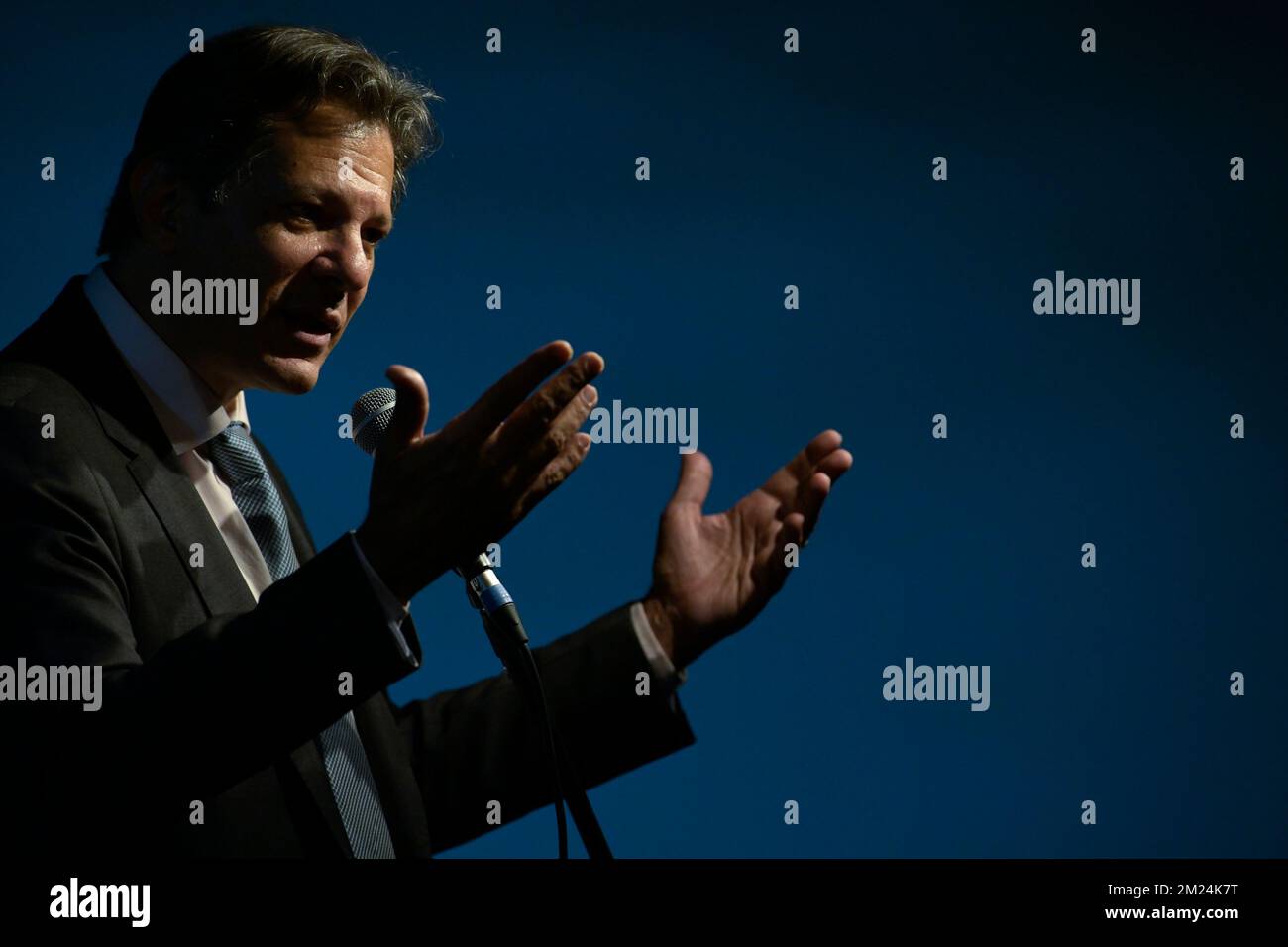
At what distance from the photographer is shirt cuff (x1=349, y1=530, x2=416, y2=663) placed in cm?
105

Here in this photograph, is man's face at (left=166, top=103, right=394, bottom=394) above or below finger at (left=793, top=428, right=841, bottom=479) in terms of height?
above

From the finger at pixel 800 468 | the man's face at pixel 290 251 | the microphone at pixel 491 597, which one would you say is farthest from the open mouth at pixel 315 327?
the finger at pixel 800 468

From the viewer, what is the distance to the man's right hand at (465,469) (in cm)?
103

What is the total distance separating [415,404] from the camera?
41.2 inches

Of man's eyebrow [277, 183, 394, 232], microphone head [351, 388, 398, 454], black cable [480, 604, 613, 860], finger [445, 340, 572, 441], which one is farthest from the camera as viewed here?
man's eyebrow [277, 183, 394, 232]

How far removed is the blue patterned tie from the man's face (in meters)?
0.08

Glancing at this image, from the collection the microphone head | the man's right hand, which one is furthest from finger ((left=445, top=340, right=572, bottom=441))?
the microphone head

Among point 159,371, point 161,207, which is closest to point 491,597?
point 159,371

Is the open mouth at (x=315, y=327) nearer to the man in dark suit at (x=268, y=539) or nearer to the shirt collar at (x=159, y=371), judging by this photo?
the man in dark suit at (x=268, y=539)

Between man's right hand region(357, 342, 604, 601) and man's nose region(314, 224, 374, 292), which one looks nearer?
man's right hand region(357, 342, 604, 601)

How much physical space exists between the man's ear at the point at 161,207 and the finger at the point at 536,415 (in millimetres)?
675

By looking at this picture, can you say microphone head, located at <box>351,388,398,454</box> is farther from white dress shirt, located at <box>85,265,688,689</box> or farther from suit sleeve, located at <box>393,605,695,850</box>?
suit sleeve, located at <box>393,605,695,850</box>
